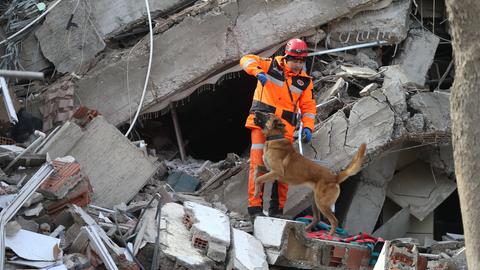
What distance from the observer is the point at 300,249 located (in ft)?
25.7

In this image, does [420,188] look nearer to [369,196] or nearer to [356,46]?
[369,196]

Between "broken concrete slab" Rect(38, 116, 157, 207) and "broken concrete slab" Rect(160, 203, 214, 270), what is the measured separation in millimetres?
955

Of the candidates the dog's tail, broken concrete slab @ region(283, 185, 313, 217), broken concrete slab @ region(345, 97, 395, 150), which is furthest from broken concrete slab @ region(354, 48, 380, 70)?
the dog's tail

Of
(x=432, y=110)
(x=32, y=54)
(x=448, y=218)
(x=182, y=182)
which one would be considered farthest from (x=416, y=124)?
(x=32, y=54)

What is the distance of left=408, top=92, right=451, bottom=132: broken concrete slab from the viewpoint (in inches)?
359

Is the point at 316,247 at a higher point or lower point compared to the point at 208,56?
lower

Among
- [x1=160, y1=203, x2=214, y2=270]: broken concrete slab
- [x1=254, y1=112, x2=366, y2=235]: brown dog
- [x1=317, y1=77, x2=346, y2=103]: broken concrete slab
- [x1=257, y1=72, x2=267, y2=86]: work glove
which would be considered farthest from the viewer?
[x1=317, y1=77, x2=346, y2=103]: broken concrete slab

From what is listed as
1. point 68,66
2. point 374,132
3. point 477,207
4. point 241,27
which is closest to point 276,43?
point 241,27

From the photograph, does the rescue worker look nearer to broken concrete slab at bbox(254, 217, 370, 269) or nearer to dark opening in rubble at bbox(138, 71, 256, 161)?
broken concrete slab at bbox(254, 217, 370, 269)

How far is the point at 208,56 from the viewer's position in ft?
32.0

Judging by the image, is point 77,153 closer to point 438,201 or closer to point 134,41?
point 134,41

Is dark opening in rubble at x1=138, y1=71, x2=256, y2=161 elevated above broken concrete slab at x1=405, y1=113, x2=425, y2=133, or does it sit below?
below

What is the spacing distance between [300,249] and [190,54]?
309 centimetres

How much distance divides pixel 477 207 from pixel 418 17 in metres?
7.97
